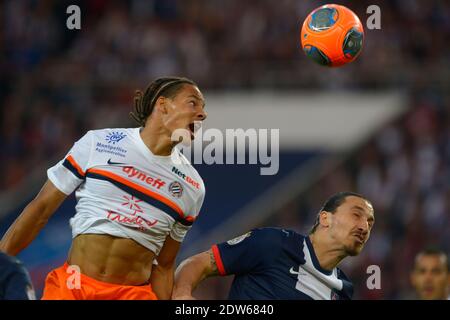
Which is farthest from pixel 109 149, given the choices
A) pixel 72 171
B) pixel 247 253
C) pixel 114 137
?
pixel 247 253

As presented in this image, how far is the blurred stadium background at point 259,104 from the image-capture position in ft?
48.7

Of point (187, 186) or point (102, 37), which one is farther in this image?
point (102, 37)

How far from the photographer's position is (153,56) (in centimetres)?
1777

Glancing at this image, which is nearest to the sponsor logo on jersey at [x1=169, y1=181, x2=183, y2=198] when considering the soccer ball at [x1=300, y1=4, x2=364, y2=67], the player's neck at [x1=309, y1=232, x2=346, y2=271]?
the player's neck at [x1=309, y1=232, x2=346, y2=271]

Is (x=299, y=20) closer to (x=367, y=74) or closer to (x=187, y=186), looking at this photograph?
(x=367, y=74)

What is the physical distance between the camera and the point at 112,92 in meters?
16.5

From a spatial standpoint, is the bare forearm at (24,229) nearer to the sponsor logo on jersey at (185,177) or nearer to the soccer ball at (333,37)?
the sponsor logo on jersey at (185,177)

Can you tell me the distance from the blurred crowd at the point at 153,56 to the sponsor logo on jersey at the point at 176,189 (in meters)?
9.54

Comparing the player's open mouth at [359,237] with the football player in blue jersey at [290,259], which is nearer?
the football player in blue jersey at [290,259]

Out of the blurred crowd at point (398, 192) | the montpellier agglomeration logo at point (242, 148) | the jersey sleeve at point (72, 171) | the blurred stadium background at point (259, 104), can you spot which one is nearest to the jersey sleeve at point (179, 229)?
the jersey sleeve at point (72, 171)

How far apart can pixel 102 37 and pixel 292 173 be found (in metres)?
5.13

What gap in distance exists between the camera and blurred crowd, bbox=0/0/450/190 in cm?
1636

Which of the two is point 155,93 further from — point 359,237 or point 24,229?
point 359,237
